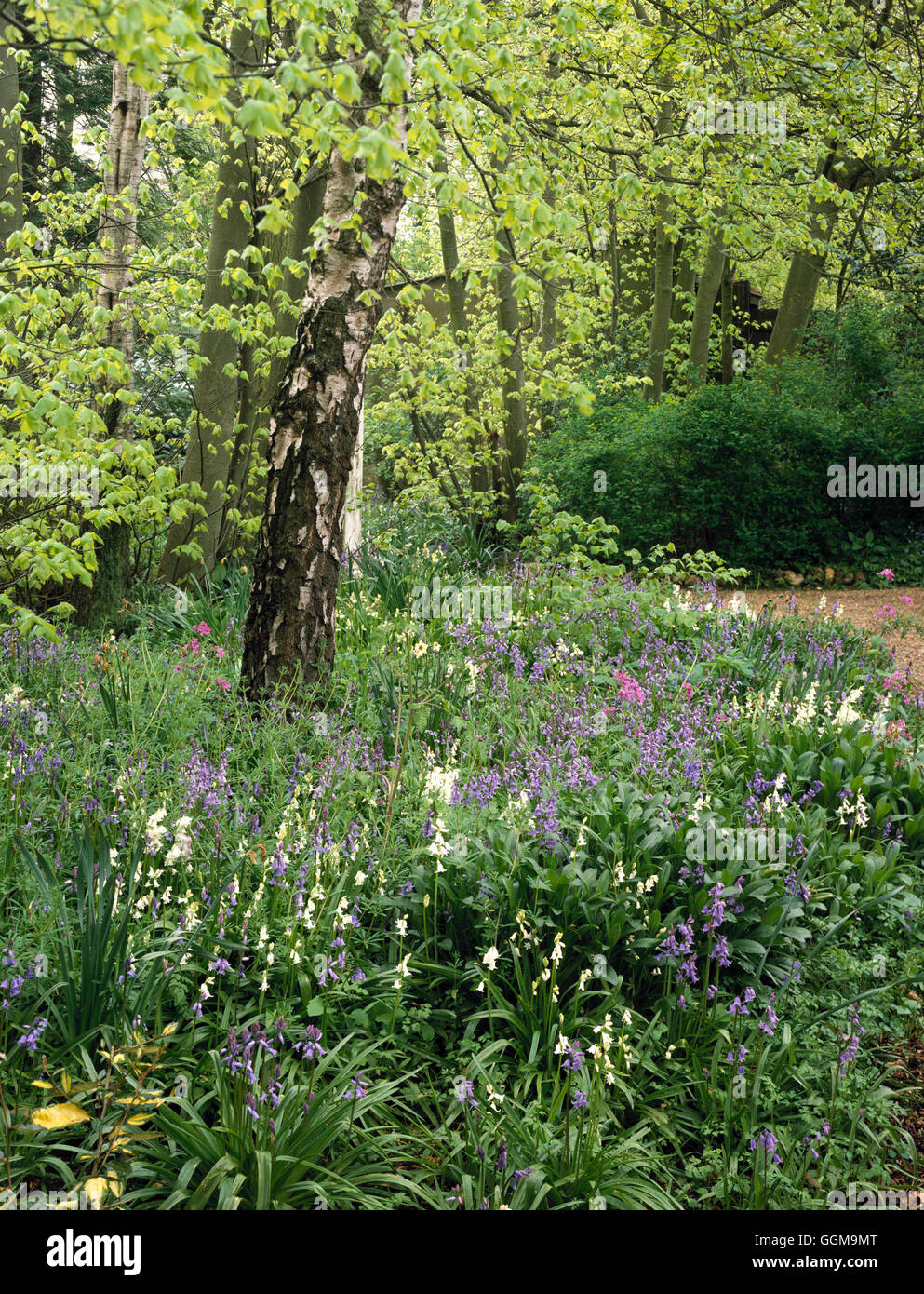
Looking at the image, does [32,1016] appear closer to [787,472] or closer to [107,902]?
[107,902]

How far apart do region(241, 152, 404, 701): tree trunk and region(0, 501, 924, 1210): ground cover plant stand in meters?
0.45

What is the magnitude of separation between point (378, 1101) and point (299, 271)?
3.95 m

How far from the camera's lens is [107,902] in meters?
2.58

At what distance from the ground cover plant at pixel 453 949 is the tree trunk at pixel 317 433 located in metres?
0.45

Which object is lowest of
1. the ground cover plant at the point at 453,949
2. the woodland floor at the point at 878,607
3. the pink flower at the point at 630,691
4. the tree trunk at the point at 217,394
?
the ground cover plant at the point at 453,949

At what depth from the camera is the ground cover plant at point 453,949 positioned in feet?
7.89

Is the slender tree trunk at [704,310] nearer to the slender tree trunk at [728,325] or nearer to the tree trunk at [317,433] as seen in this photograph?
the slender tree trunk at [728,325]

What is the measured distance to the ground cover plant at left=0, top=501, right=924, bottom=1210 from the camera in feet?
7.89

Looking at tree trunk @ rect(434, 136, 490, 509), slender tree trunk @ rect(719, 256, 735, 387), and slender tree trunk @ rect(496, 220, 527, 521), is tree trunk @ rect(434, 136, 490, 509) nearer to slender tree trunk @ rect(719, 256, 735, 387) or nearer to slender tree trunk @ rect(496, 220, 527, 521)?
slender tree trunk @ rect(496, 220, 527, 521)

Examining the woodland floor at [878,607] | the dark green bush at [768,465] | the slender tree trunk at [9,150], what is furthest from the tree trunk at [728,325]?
the slender tree trunk at [9,150]

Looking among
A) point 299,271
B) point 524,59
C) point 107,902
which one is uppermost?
point 524,59

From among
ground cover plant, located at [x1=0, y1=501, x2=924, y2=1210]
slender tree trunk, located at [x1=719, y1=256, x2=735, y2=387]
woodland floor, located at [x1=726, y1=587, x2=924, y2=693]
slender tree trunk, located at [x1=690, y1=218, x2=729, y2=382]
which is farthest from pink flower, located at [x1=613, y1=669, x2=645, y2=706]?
slender tree trunk, located at [x1=719, y1=256, x2=735, y2=387]
